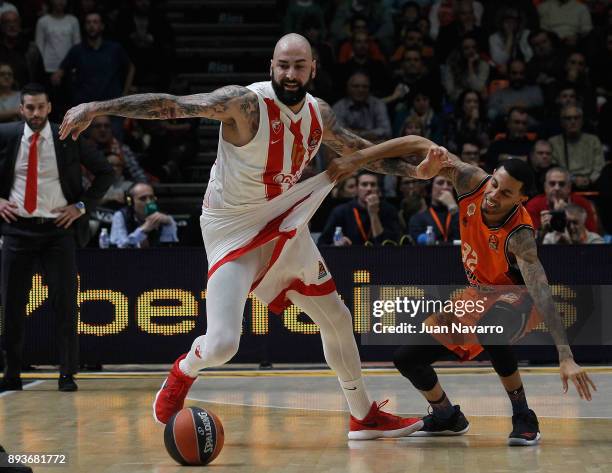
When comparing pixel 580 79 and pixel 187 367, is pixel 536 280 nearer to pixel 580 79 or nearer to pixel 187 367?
pixel 187 367

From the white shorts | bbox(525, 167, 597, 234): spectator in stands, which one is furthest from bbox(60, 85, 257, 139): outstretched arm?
bbox(525, 167, 597, 234): spectator in stands

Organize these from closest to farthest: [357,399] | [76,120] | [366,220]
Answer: [76,120]
[357,399]
[366,220]

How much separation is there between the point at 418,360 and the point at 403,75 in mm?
8759

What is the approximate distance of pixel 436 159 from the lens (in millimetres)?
6992

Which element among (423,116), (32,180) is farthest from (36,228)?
(423,116)

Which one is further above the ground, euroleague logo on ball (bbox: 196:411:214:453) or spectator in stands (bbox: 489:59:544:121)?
spectator in stands (bbox: 489:59:544:121)

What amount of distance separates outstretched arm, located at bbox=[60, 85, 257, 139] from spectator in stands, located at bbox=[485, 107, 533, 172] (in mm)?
7505

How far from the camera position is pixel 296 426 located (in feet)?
26.3

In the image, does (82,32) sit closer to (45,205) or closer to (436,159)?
(45,205)

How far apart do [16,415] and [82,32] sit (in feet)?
28.0

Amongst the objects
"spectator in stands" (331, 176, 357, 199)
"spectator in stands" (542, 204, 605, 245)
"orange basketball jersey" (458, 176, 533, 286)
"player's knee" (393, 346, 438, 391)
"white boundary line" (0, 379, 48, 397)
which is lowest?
"white boundary line" (0, 379, 48, 397)

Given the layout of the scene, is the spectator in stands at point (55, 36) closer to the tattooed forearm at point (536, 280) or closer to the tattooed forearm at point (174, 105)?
the tattooed forearm at point (174, 105)

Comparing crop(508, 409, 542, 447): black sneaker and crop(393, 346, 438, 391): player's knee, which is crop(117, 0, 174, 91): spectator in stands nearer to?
crop(393, 346, 438, 391): player's knee

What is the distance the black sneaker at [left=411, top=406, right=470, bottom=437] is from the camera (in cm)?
761
